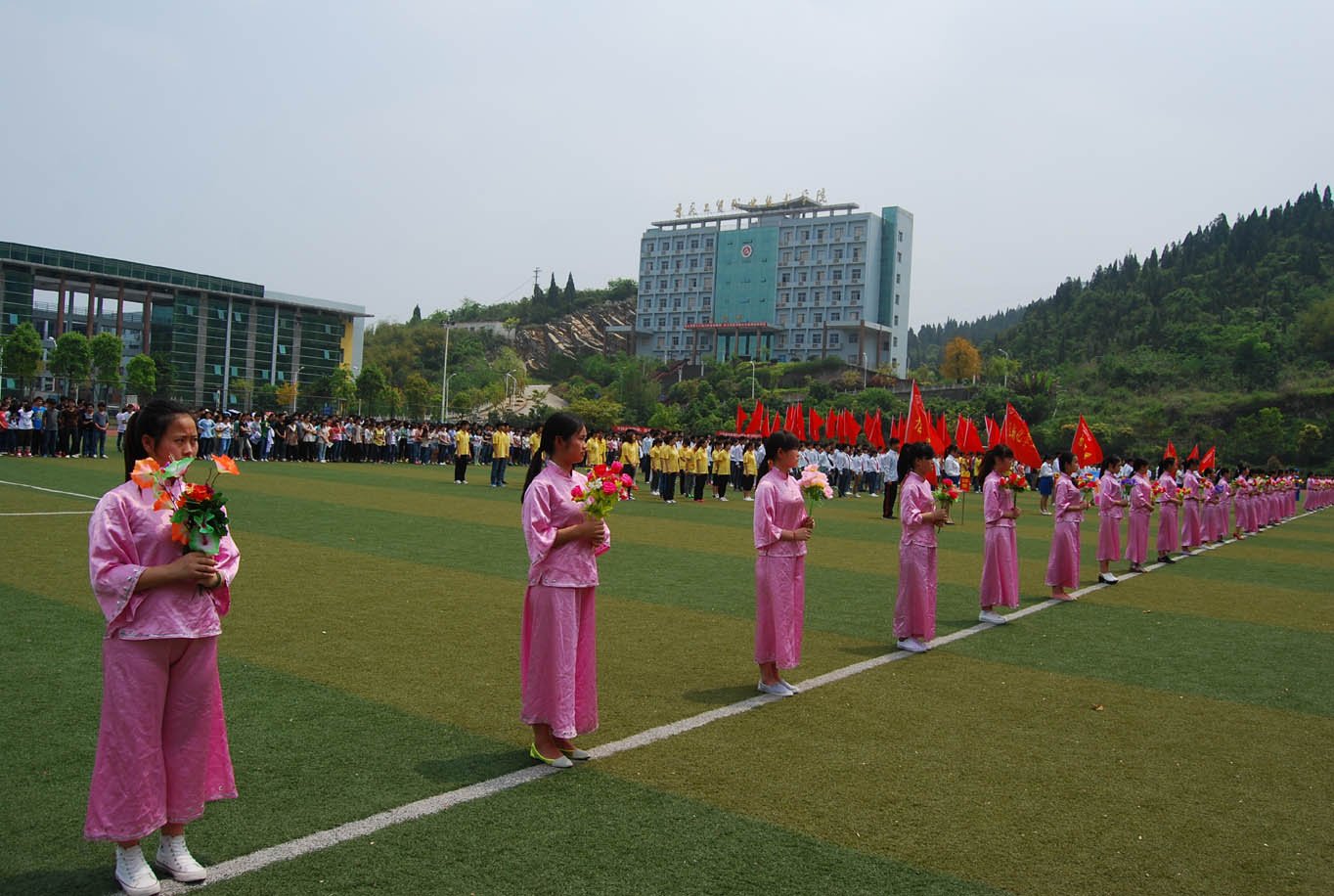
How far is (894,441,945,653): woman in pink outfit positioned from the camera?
866 centimetres

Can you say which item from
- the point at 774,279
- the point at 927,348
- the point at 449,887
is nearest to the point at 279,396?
the point at 774,279

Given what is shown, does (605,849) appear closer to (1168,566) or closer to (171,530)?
(171,530)

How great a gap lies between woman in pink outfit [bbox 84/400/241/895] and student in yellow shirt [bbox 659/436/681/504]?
22.8 metres

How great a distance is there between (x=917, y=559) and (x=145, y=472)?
6.73m

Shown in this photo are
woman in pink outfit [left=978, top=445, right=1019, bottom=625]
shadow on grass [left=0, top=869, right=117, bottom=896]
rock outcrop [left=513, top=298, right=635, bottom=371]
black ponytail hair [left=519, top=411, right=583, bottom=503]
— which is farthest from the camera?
rock outcrop [left=513, top=298, right=635, bottom=371]

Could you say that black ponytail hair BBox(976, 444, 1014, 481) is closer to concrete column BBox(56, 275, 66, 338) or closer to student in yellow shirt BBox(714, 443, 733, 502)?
student in yellow shirt BBox(714, 443, 733, 502)

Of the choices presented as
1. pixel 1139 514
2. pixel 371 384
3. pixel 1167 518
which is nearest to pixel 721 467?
pixel 1167 518

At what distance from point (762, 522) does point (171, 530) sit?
4261mm

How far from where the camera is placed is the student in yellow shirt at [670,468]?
26781 mm

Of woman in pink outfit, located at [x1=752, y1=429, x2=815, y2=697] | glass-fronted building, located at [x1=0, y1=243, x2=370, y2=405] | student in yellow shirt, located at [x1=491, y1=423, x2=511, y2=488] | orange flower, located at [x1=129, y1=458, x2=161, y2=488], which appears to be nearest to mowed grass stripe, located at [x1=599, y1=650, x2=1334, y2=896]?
woman in pink outfit, located at [x1=752, y1=429, x2=815, y2=697]

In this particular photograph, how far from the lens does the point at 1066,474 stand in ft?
40.1

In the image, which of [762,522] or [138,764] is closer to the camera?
[138,764]

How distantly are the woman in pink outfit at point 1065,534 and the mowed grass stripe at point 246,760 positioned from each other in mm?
8774

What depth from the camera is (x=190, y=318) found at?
77562mm
